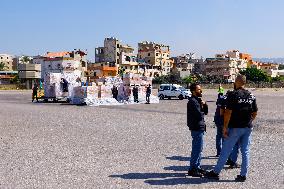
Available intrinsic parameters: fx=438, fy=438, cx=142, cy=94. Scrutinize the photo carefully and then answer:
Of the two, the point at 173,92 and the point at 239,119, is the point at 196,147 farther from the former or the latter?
the point at 173,92

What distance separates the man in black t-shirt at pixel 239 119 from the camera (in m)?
7.04

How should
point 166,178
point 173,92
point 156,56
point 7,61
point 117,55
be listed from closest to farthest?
point 166,178 < point 173,92 < point 117,55 < point 156,56 < point 7,61

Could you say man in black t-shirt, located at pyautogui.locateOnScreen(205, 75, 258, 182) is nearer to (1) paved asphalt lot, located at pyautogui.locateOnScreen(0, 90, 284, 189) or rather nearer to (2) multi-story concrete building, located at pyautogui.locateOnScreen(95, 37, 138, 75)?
(1) paved asphalt lot, located at pyautogui.locateOnScreen(0, 90, 284, 189)

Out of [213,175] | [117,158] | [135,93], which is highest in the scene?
[135,93]

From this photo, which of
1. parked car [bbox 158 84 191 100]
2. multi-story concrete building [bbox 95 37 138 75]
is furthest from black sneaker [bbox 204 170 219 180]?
multi-story concrete building [bbox 95 37 138 75]

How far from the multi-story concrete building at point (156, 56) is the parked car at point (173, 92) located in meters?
89.9

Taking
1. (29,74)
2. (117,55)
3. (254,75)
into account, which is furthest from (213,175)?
(254,75)

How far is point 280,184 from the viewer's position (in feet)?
23.1

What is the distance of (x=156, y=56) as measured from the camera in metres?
137

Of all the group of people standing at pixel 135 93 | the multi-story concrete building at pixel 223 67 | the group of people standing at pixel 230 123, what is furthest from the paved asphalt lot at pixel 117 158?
the multi-story concrete building at pixel 223 67

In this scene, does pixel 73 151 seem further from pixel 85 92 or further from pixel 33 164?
pixel 85 92

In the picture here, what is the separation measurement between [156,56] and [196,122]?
13029 centimetres

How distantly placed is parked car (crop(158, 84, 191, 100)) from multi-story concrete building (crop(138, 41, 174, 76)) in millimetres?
89946

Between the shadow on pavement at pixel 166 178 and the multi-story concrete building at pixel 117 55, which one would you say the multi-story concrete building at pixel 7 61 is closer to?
the multi-story concrete building at pixel 117 55
